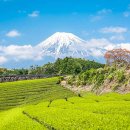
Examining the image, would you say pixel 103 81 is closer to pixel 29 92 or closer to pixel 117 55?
pixel 29 92

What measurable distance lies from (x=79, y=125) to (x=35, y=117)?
465 inches

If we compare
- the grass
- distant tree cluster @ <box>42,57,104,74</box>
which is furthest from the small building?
the grass

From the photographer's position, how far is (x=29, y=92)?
86.6 meters

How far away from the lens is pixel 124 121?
2436 centimetres

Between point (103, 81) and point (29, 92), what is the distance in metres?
18.1

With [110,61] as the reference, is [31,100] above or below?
below

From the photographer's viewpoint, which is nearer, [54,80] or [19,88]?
[19,88]

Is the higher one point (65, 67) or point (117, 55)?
point (117, 55)

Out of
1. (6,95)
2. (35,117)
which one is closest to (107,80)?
(6,95)

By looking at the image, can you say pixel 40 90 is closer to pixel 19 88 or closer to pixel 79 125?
pixel 19 88

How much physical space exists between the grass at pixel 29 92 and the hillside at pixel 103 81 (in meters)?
3.90

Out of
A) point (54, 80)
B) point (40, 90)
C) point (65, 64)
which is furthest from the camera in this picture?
point (65, 64)

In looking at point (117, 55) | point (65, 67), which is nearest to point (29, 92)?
point (117, 55)

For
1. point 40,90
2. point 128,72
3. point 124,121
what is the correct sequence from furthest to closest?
point 40,90 < point 128,72 < point 124,121
